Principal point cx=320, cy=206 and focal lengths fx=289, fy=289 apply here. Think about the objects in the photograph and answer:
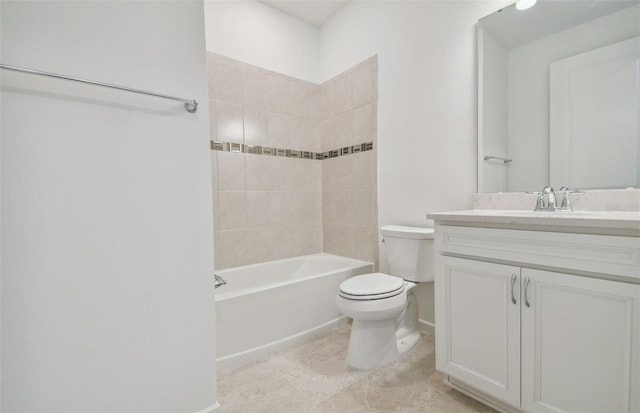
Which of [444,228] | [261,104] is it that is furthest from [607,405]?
[261,104]

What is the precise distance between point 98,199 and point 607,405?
185 cm

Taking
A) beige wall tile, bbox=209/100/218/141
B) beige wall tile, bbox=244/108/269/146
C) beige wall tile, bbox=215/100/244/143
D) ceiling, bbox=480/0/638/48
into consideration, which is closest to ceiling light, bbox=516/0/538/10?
ceiling, bbox=480/0/638/48

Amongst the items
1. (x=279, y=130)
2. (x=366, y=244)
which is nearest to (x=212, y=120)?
(x=279, y=130)

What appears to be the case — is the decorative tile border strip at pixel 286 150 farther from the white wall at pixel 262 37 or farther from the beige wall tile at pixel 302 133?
the white wall at pixel 262 37

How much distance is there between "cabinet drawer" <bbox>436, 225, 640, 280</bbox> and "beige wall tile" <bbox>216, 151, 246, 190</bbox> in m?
1.69

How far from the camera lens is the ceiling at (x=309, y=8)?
256 cm

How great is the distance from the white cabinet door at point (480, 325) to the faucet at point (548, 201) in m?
0.50

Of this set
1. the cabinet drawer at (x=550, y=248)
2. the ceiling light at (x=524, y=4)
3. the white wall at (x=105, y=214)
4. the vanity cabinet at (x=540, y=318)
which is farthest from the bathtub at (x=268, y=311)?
the ceiling light at (x=524, y=4)

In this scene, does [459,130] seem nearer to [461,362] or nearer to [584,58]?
[584,58]

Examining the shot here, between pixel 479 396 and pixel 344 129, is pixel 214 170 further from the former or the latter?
pixel 479 396

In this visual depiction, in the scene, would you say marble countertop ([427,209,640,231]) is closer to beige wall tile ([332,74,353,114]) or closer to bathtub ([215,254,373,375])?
bathtub ([215,254,373,375])

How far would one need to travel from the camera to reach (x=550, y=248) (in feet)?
3.47

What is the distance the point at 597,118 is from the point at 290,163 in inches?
83.3

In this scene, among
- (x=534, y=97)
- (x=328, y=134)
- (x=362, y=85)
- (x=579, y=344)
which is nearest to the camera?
(x=579, y=344)
